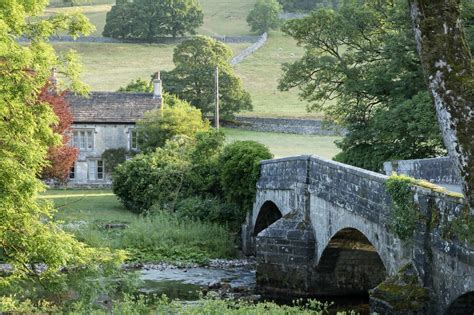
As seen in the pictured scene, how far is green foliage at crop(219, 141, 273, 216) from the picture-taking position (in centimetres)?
3453

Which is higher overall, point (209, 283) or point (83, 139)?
point (83, 139)

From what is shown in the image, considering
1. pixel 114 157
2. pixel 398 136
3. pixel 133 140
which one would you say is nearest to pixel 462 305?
pixel 398 136

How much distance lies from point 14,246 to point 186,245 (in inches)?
657

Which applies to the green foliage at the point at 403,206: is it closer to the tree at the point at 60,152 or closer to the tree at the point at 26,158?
the tree at the point at 26,158

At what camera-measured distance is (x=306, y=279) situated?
88.7ft

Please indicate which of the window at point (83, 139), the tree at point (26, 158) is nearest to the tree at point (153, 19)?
the window at point (83, 139)

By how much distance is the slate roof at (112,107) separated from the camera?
54594mm

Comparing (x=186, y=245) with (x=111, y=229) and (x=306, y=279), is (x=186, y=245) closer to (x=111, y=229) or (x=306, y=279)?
(x=111, y=229)

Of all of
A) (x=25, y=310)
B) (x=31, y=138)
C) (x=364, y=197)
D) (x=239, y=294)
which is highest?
(x=31, y=138)

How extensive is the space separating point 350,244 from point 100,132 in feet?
101

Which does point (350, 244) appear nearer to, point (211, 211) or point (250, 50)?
point (211, 211)

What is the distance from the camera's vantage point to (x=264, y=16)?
109 metres

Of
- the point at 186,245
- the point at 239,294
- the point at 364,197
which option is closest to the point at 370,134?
the point at 186,245

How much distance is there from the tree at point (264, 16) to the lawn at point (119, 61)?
5.28 metres
